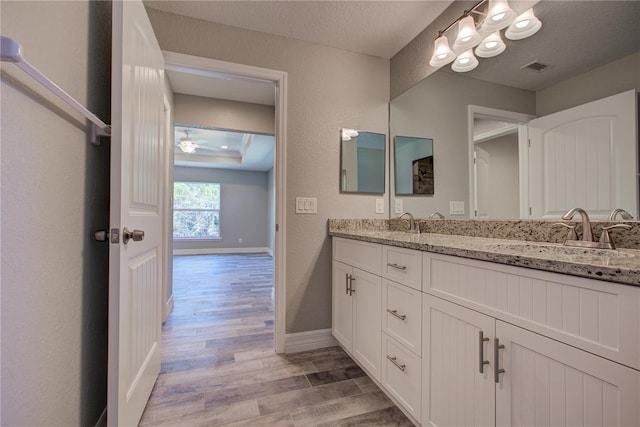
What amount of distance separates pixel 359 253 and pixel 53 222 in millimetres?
1357

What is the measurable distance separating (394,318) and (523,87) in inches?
50.8

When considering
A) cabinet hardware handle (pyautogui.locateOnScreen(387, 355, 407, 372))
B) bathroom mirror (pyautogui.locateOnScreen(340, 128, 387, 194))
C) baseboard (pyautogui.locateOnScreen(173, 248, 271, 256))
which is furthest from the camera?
baseboard (pyautogui.locateOnScreen(173, 248, 271, 256))

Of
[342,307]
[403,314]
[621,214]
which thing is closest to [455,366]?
[403,314]

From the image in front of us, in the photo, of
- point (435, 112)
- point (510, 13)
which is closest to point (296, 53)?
point (435, 112)

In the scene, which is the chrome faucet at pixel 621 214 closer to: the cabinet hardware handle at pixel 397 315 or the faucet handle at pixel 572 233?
the faucet handle at pixel 572 233

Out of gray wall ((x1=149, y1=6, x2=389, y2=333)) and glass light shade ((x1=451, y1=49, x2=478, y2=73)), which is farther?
gray wall ((x1=149, y1=6, x2=389, y2=333))

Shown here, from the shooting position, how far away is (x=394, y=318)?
4.38ft

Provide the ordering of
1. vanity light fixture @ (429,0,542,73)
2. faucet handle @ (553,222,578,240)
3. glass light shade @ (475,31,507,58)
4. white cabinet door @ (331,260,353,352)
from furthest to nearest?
1. white cabinet door @ (331,260,353,352)
2. glass light shade @ (475,31,507,58)
3. vanity light fixture @ (429,0,542,73)
4. faucet handle @ (553,222,578,240)

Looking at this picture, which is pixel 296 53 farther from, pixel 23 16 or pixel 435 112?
pixel 23 16

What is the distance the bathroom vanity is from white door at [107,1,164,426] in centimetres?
113

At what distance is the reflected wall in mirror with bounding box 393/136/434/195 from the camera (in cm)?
203

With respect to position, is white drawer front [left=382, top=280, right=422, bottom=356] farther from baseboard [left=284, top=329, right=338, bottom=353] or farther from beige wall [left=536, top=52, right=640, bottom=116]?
beige wall [left=536, top=52, right=640, bottom=116]

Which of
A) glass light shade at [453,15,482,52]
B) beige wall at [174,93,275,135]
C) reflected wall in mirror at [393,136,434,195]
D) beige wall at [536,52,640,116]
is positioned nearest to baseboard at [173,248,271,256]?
beige wall at [174,93,275,135]

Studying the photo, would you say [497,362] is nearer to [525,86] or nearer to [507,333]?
[507,333]
